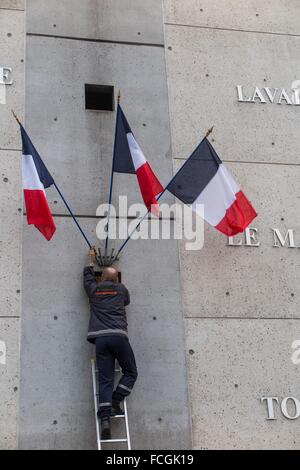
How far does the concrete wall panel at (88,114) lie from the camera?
26.9 ft

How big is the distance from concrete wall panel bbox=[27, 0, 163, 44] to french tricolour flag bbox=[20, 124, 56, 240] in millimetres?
1875

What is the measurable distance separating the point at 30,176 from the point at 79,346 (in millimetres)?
1660

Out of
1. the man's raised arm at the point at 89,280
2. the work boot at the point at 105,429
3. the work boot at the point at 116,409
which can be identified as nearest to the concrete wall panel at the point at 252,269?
→ the man's raised arm at the point at 89,280

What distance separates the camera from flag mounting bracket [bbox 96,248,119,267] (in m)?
7.85

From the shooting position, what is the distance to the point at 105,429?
7055 millimetres

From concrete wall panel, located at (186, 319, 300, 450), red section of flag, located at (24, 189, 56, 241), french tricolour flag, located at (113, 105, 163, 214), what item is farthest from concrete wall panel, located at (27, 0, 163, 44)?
concrete wall panel, located at (186, 319, 300, 450)

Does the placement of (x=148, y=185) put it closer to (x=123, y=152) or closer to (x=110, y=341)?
(x=123, y=152)

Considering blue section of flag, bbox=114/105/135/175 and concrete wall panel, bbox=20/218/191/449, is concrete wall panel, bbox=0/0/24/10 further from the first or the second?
concrete wall panel, bbox=20/218/191/449

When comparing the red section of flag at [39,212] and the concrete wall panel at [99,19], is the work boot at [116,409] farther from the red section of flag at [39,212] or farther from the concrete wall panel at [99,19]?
the concrete wall panel at [99,19]

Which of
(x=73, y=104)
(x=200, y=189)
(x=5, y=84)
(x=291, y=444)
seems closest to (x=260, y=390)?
(x=291, y=444)

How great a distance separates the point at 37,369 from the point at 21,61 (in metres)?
3.36

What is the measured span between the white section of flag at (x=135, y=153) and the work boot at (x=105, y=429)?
93.5 inches

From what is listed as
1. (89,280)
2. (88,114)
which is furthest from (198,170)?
(89,280)

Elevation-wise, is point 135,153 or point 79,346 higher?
point 135,153
